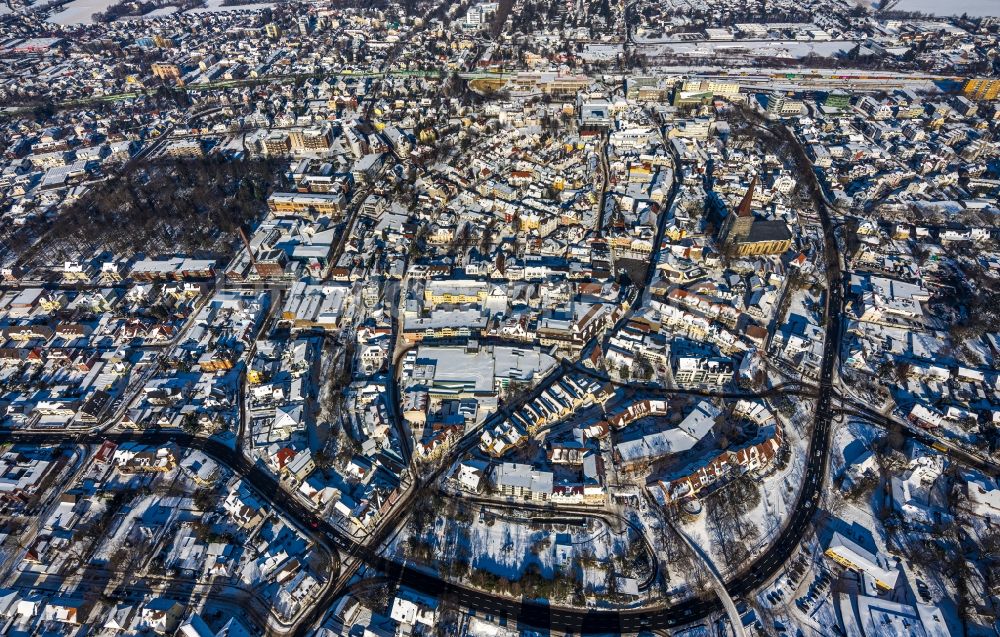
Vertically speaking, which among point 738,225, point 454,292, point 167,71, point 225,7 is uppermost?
point 225,7

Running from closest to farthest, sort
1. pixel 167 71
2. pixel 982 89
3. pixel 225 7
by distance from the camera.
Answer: pixel 982 89 → pixel 167 71 → pixel 225 7

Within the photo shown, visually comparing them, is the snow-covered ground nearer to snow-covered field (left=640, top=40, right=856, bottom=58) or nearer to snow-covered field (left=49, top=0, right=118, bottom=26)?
snow-covered field (left=49, top=0, right=118, bottom=26)

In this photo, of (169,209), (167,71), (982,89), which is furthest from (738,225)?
(167,71)

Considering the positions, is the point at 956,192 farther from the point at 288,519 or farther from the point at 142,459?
the point at 142,459

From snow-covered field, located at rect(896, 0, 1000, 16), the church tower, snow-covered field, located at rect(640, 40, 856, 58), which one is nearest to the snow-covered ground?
snow-covered field, located at rect(640, 40, 856, 58)

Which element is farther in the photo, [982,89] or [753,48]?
[753,48]

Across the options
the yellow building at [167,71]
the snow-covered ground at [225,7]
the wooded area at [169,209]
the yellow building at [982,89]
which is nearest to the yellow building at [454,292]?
the wooded area at [169,209]

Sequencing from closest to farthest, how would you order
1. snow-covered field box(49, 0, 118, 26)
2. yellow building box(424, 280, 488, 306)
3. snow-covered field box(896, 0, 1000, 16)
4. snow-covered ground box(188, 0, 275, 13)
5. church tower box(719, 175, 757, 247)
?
yellow building box(424, 280, 488, 306) < church tower box(719, 175, 757, 247) < snow-covered field box(896, 0, 1000, 16) < snow-covered field box(49, 0, 118, 26) < snow-covered ground box(188, 0, 275, 13)

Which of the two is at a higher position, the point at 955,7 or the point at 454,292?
the point at 955,7

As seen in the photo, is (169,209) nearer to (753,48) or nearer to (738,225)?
(738,225)

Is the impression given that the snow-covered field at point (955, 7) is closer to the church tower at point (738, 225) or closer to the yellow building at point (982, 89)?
the yellow building at point (982, 89)

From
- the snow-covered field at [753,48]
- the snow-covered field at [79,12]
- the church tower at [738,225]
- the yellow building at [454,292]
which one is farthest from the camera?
the snow-covered field at [79,12]
